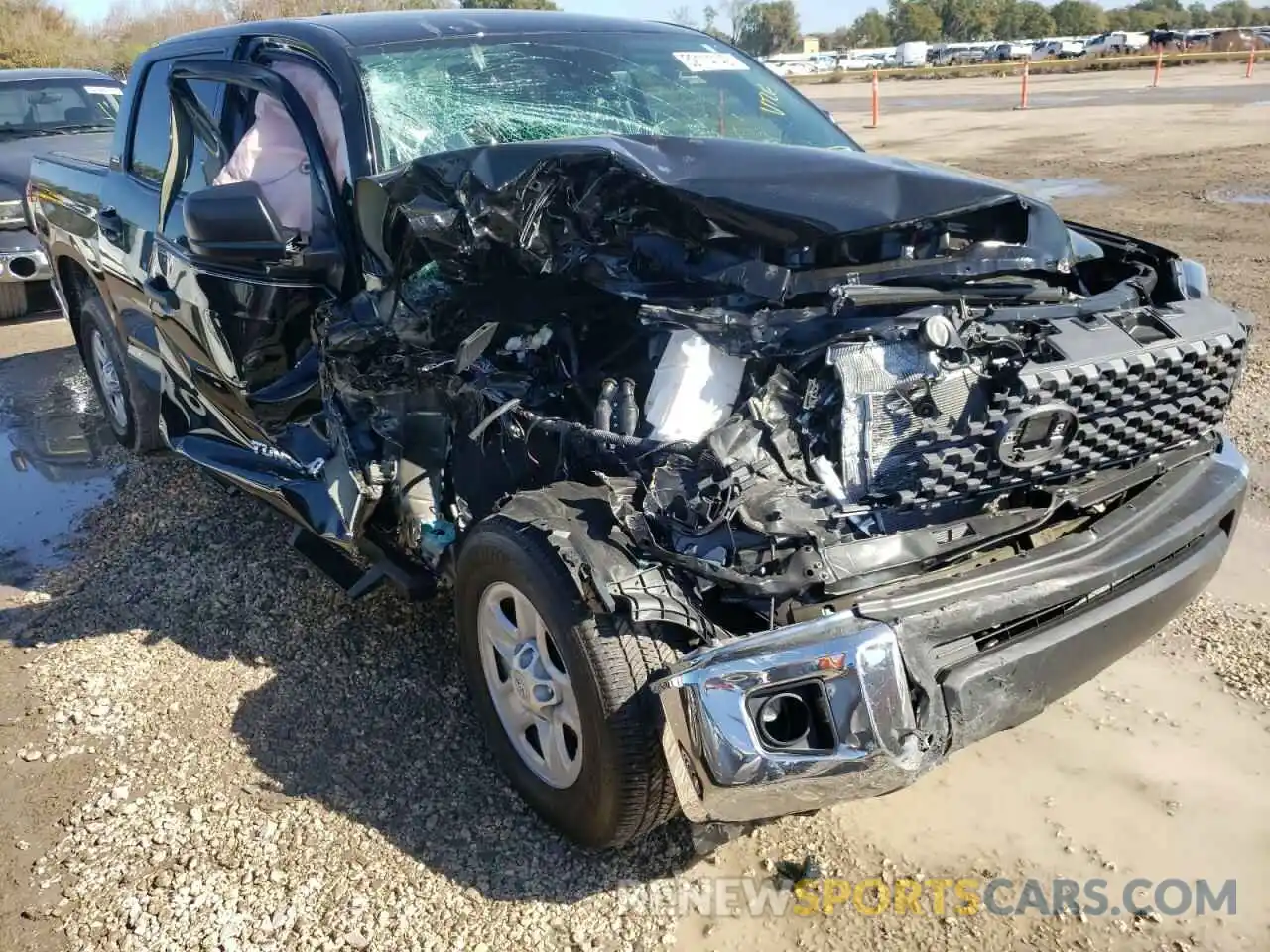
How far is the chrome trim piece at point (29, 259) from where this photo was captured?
8289mm

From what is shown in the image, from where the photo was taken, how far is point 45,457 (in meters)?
5.79

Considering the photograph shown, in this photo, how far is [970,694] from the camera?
226 cm

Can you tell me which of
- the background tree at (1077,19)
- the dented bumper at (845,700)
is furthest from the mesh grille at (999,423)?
the background tree at (1077,19)

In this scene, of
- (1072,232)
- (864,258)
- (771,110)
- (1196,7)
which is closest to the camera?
(864,258)

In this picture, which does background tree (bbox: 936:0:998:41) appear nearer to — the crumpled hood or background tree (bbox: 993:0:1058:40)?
background tree (bbox: 993:0:1058:40)

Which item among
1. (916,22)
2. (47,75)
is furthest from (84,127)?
Result: (916,22)

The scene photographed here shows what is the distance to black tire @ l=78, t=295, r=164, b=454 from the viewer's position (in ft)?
17.3

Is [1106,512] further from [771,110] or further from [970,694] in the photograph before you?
[771,110]

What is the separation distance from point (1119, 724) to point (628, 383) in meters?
1.76

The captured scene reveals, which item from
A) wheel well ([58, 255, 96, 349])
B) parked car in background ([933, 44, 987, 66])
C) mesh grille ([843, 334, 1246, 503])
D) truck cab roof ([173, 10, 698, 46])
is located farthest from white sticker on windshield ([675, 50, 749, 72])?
parked car in background ([933, 44, 987, 66])

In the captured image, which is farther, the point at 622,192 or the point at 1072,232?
the point at 1072,232

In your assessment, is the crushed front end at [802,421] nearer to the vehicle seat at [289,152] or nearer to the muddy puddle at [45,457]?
the vehicle seat at [289,152]

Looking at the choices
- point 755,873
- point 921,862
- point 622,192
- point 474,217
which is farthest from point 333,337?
point 921,862

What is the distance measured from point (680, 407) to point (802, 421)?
338mm
